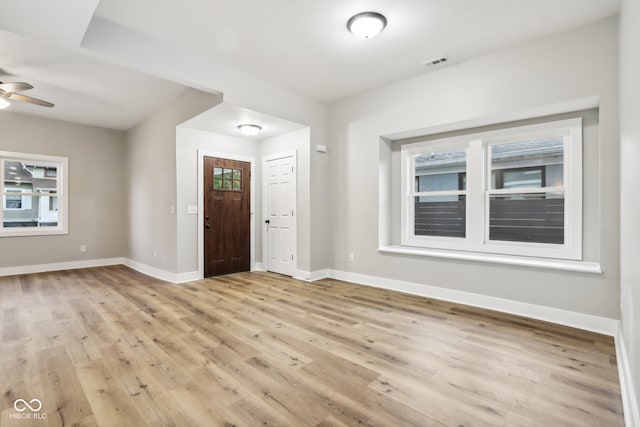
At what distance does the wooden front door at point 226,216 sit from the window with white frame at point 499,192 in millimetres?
2915

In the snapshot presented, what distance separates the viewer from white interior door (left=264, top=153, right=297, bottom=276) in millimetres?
5332

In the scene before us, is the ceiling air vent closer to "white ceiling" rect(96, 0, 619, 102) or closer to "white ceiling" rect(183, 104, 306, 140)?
"white ceiling" rect(96, 0, 619, 102)

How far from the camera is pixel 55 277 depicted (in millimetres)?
5434

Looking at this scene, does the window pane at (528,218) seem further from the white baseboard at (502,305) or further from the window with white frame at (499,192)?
the white baseboard at (502,305)

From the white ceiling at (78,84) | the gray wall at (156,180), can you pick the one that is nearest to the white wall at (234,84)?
the gray wall at (156,180)

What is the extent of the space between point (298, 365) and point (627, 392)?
1978 millimetres

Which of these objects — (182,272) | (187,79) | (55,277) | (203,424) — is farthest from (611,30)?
(55,277)

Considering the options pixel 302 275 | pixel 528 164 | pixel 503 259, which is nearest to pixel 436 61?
pixel 528 164

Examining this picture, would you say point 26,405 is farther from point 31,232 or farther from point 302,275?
point 31,232

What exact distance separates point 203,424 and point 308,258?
3424 mm

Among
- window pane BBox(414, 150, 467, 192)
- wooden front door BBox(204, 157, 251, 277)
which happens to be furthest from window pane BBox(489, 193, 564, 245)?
wooden front door BBox(204, 157, 251, 277)

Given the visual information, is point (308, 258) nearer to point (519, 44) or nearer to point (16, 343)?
point (16, 343)

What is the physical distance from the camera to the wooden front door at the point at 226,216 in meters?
5.28

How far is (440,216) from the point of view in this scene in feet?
14.2
